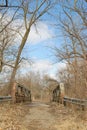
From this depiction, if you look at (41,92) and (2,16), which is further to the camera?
(41,92)

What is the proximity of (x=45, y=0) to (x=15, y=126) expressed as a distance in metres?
16.9

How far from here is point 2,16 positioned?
21641 millimetres

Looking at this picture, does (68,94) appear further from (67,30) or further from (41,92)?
(41,92)

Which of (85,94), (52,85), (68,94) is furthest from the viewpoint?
(52,85)

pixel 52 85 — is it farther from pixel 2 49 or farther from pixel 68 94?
pixel 68 94

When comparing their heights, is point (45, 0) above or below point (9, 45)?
above

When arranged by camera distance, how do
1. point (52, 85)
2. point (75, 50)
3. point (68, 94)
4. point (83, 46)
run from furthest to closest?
1. point (52, 85)
2. point (75, 50)
3. point (83, 46)
4. point (68, 94)

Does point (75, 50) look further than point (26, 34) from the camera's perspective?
Yes

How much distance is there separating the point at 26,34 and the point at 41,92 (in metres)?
50.4

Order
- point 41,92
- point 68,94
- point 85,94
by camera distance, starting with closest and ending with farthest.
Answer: point 85,94, point 68,94, point 41,92

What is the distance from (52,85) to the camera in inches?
2518

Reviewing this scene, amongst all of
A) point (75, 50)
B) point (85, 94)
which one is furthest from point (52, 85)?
point (85, 94)

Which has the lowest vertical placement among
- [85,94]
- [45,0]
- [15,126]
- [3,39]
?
[15,126]

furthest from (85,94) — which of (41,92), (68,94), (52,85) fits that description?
(41,92)
